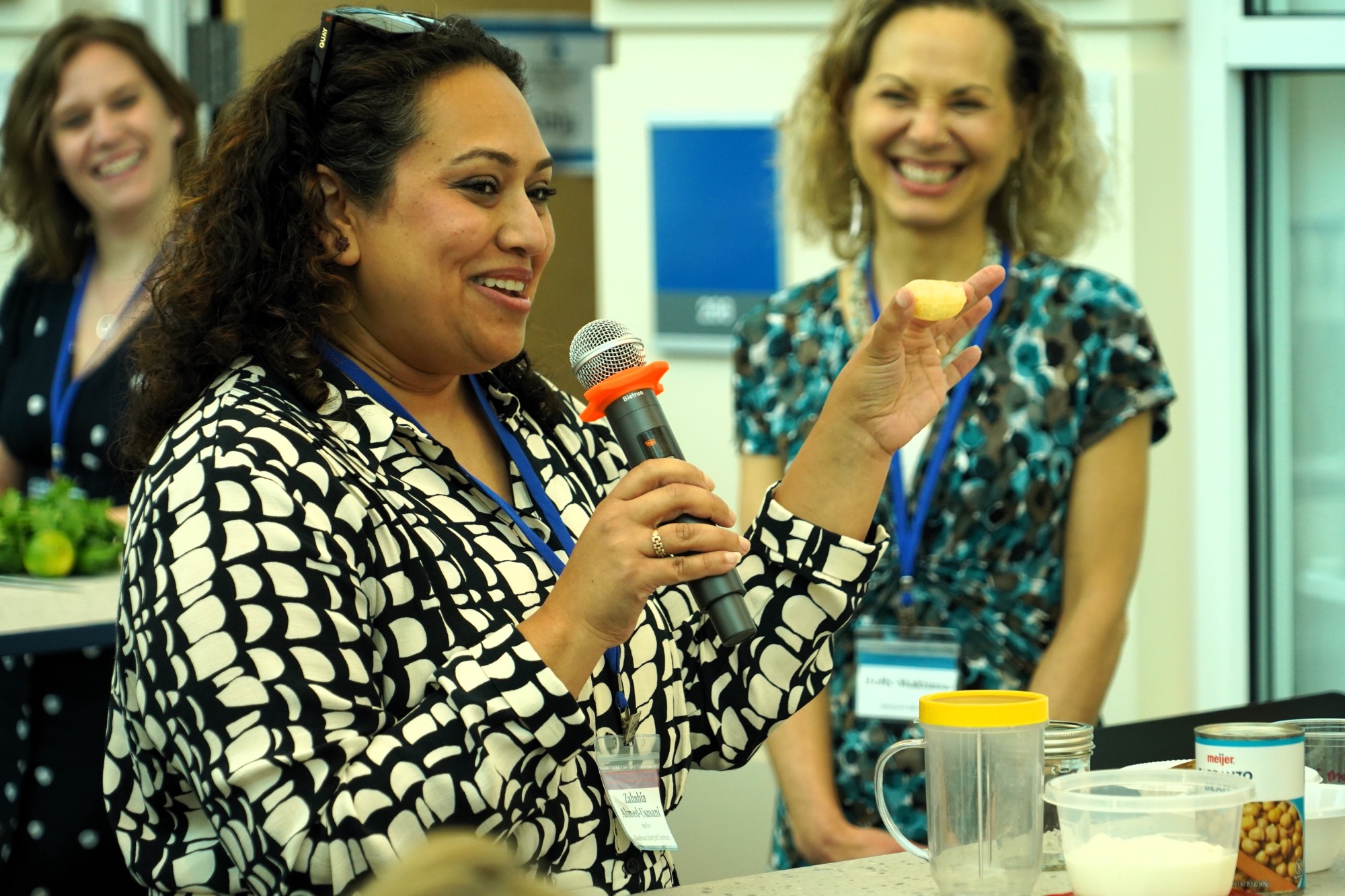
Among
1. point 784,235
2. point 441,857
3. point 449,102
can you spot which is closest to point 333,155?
point 449,102

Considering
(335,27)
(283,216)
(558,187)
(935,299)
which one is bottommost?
(935,299)

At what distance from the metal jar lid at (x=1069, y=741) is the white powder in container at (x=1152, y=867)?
213 millimetres

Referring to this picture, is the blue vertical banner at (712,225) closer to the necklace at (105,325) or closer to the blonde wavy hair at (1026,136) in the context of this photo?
the blonde wavy hair at (1026,136)

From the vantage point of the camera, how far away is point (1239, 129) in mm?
3348

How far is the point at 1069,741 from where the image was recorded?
144 cm

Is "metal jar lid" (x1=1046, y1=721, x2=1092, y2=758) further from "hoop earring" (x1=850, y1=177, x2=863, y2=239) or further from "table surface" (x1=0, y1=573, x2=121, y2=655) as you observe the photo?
"hoop earring" (x1=850, y1=177, x2=863, y2=239)

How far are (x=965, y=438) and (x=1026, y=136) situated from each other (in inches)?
25.1

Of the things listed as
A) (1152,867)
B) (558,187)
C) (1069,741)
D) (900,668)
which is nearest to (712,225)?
Answer: (558,187)

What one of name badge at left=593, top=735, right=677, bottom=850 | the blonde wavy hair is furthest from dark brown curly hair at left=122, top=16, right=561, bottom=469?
the blonde wavy hair

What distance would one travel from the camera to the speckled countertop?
4.40 ft

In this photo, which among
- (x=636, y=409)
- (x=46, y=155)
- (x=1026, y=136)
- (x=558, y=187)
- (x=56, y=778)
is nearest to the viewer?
(x=636, y=409)

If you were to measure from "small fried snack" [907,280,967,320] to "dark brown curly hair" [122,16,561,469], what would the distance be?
0.55 metres

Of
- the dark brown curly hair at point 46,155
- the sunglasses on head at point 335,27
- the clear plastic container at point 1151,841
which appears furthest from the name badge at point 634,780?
the dark brown curly hair at point 46,155

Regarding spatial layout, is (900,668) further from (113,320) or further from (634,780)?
(113,320)
